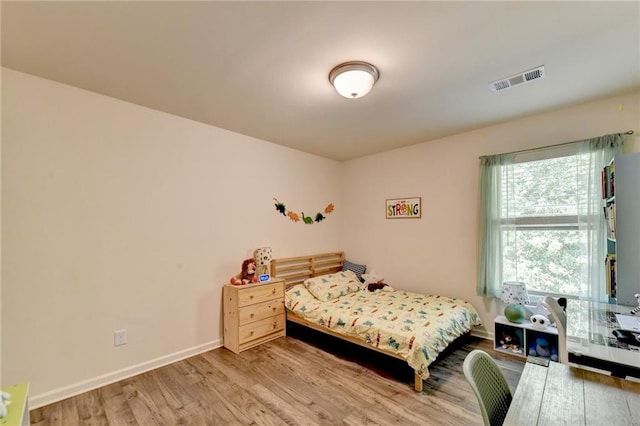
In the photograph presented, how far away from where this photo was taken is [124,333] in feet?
8.21

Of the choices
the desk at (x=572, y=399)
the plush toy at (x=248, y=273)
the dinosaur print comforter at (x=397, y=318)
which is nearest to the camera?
the desk at (x=572, y=399)

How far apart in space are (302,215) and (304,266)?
0.76 m

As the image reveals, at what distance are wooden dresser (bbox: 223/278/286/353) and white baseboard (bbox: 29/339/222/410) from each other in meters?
0.36

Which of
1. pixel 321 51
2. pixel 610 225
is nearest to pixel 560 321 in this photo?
pixel 610 225

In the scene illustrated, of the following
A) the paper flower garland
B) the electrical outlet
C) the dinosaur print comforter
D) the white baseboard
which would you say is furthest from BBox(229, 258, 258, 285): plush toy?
the electrical outlet

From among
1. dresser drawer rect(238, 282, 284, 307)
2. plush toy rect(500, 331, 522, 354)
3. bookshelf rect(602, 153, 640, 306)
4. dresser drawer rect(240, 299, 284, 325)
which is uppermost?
bookshelf rect(602, 153, 640, 306)

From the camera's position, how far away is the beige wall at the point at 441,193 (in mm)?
2771

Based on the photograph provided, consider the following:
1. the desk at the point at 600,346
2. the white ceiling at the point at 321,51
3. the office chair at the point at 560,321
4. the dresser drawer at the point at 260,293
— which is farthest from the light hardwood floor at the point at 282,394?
the white ceiling at the point at 321,51

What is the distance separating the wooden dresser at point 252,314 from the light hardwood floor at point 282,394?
19cm

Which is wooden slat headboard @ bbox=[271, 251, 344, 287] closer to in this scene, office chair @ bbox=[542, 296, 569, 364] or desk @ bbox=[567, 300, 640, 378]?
office chair @ bbox=[542, 296, 569, 364]

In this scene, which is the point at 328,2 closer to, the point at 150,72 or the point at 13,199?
the point at 150,72

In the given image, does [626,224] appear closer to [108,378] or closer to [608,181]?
[608,181]

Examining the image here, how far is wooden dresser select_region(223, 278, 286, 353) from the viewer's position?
9.82 ft

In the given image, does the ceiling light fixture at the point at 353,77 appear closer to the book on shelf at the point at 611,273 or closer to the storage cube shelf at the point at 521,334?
the book on shelf at the point at 611,273
